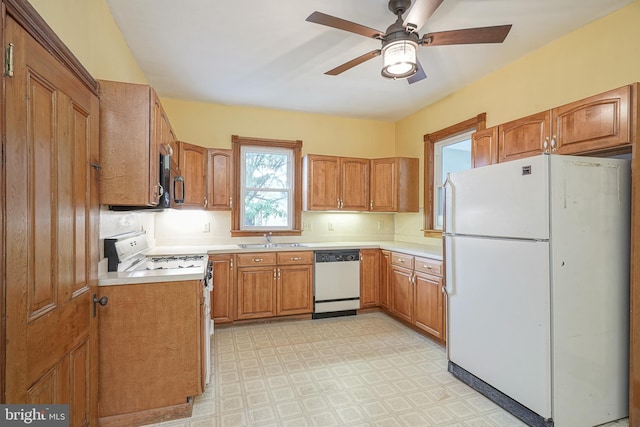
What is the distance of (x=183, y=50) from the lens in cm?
278

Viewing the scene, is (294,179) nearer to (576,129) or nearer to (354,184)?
(354,184)

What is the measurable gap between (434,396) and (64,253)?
2425 millimetres

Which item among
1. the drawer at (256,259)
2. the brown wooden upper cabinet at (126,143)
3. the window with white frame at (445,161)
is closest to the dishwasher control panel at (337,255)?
the drawer at (256,259)

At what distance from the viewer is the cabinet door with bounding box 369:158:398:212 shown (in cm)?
434

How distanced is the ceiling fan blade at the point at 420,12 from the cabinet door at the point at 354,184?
247cm

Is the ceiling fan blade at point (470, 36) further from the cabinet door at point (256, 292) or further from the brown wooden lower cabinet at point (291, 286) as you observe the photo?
the cabinet door at point (256, 292)

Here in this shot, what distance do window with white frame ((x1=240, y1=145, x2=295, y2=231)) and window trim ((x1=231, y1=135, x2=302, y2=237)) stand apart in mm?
41

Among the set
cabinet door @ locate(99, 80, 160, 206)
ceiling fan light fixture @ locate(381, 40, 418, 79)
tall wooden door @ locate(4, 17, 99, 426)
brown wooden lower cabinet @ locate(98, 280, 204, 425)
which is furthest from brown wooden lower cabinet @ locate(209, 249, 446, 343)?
ceiling fan light fixture @ locate(381, 40, 418, 79)

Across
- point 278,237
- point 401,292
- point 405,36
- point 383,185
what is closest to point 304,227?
point 278,237

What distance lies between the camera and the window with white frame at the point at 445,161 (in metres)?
3.75

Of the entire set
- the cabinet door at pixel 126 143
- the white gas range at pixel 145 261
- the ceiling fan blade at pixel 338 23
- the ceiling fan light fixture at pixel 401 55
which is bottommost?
the white gas range at pixel 145 261

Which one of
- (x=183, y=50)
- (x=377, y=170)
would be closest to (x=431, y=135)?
(x=377, y=170)

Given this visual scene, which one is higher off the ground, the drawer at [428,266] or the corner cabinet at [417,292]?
the drawer at [428,266]

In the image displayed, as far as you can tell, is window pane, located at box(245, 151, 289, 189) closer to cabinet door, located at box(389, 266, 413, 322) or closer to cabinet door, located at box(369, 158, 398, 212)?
cabinet door, located at box(369, 158, 398, 212)
